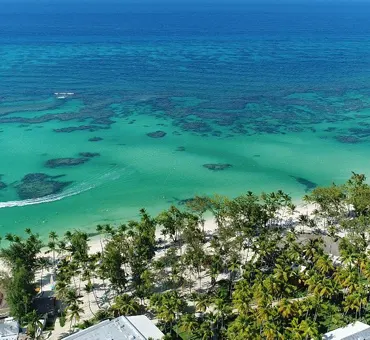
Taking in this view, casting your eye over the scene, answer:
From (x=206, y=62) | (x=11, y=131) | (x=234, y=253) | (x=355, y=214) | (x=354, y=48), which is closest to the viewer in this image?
(x=234, y=253)

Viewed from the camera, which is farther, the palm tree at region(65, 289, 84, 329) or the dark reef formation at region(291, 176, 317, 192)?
the dark reef formation at region(291, 176, 317, 192)

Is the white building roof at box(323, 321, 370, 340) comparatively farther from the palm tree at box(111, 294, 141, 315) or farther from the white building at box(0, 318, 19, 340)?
the white building at box(0, 318, 19, 340)

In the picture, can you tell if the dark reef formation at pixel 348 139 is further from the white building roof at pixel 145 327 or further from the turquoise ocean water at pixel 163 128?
the white building roof at pixel 145 327

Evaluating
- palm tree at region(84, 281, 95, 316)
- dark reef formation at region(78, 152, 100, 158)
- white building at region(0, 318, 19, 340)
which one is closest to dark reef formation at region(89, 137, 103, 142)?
dark reef formation at region(78, 152, 100, 158)

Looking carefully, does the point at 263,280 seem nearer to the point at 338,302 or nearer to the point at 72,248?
the point at 338,302

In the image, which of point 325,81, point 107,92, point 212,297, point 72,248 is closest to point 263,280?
point 212,297

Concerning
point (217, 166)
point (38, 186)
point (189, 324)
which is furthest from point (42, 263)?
point (217, 166)

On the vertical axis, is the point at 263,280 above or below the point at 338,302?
above
